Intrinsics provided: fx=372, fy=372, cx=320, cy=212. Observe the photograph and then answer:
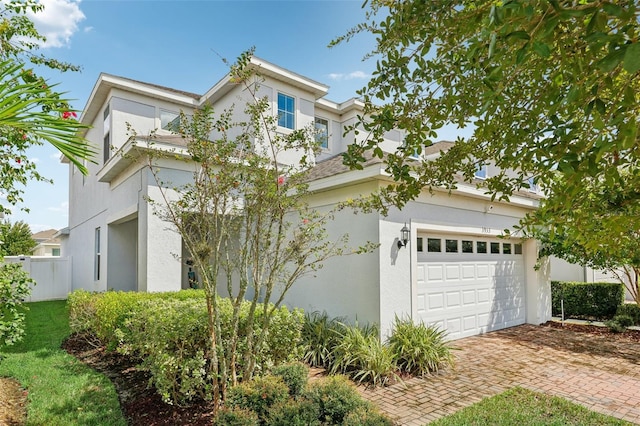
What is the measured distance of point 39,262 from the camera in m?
17.8

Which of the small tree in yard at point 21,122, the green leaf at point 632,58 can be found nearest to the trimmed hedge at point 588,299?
the green leaf at point 632,58

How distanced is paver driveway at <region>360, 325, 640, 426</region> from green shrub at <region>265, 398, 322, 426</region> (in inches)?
79.8

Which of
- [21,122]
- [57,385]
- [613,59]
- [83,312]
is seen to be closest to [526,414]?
[613,59]

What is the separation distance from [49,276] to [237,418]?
62.0 ft

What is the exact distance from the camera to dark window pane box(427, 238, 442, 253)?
30.0 ft

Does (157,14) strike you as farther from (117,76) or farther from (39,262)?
(39,262)

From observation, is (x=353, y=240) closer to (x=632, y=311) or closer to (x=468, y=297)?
(x=468, y=297)

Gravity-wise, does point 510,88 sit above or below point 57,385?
above

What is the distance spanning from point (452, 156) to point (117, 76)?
1292 centimetres

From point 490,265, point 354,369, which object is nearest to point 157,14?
point 354,369

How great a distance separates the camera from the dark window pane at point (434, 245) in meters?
9.16

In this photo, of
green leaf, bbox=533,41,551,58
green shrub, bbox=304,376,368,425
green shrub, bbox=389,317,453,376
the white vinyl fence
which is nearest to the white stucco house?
green shrub, bbox=389,317,453,376

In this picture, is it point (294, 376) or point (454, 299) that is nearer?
point (294, 376)

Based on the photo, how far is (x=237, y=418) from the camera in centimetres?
353
